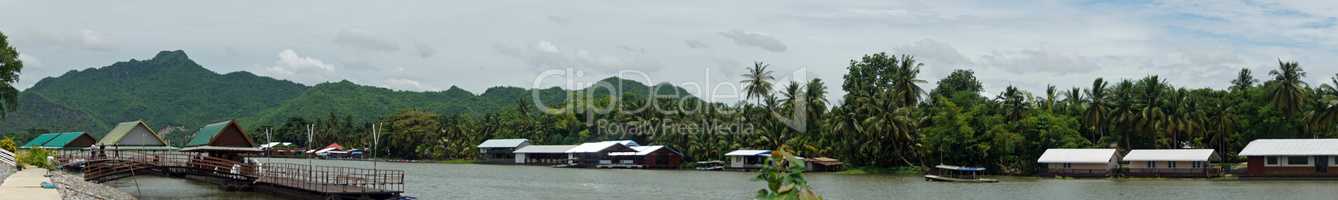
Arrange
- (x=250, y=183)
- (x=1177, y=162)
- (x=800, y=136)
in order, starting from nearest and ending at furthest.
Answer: (x=250, y=183) < (x=1177, y=162) < (x=800, y=136)

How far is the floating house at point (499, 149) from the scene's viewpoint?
4697 inches

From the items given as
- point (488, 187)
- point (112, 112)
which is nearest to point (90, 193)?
point (488, 187)

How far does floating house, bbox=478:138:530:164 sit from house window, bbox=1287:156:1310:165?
75333 millimetres

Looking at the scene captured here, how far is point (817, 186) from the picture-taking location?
186 ft

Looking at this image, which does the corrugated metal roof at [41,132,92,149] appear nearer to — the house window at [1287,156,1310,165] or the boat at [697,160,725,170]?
the boat at [697,160,725,170]

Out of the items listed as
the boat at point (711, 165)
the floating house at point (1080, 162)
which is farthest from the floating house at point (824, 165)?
the floating house at point (1080, 162)

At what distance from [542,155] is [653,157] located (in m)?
18.9

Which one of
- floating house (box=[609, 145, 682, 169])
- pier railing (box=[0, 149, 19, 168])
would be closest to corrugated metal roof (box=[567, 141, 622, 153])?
floating house (box=[609, 145, 682, 169])

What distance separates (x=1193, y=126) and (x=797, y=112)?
2957cm

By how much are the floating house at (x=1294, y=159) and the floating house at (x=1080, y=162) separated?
7.26m

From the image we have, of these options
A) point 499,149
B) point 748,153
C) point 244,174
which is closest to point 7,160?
point 244,174

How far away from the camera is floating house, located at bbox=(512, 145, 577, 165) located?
358 feet

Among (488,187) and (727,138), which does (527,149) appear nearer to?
(727,138)

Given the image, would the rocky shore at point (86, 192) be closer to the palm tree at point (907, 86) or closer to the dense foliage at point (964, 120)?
the dense foliage at point (964, 120)
